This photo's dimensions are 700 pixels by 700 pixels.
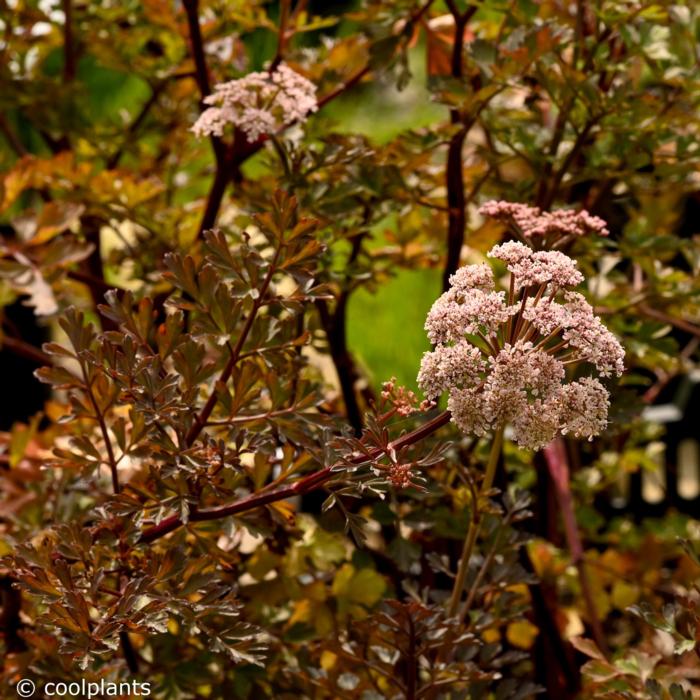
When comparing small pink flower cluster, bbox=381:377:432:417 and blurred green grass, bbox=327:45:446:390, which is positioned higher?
small pink flower cluster, bbox=381:377:432:417

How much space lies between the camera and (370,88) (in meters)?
3.06

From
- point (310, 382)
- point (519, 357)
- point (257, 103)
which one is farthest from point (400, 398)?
point (257, 103)

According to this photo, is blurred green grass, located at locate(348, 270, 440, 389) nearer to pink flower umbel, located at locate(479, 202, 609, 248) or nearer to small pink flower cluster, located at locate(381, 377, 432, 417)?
pink flower umbel, located at locate(479, 202, 609, 248)

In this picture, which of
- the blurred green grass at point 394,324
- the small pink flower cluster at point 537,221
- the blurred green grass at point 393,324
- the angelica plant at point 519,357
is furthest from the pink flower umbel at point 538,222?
the blurred green grass at point 393,324

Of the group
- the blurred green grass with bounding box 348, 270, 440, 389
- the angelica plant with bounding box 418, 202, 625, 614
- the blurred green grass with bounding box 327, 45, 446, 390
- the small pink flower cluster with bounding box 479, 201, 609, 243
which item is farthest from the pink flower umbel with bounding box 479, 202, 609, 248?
the blurred green grass with bounding box 348, 270, 440, 389

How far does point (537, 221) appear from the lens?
2.40 ft

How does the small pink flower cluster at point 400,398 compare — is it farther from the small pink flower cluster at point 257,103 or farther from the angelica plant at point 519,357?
the small pink flower cluster at point 257,103

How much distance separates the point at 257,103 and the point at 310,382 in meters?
0.23

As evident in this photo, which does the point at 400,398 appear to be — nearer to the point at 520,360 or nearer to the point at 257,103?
the point at 520,360

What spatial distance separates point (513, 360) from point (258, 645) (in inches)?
11.7

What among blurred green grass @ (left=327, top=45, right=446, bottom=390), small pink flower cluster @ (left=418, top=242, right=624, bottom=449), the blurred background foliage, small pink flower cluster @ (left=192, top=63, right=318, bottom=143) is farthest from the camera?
blurred green grass @ (left=327, top=45, right=446, bottom=390)

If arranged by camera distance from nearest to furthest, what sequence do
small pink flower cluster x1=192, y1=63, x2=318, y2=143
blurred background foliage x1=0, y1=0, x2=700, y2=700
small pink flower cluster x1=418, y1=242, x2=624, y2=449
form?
small pink flower cluster x1=418, y1=242, x2=624, y2=449
blurred background foliage x1=0, y1=0, x2=700, y2=700
small pink flower cluster x1=192, y1=63, x2=318, y2=143

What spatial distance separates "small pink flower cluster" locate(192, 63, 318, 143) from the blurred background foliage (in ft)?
0.15

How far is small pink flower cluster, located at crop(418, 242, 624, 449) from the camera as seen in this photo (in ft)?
1.84
